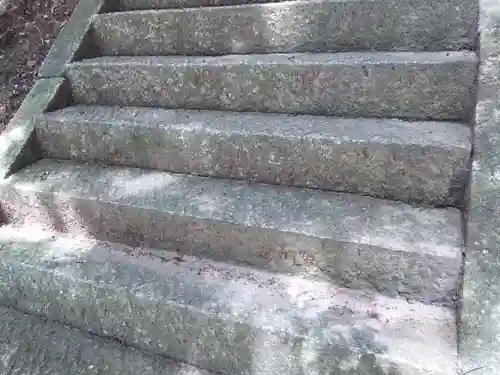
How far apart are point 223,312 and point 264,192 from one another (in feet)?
1.71

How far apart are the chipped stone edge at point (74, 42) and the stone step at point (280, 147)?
33 cm

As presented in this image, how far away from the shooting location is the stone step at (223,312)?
133 centimetres

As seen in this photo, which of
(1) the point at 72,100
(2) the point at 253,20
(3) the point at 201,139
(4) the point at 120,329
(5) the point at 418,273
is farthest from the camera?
(1) the point at 72,100

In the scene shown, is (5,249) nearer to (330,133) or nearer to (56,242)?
(56,242)

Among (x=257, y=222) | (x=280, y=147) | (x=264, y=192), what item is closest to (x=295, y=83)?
(x=280, y=147)

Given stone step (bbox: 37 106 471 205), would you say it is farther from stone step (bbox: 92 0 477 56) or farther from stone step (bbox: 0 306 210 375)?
stone step (bbox: 0 306 210 375)

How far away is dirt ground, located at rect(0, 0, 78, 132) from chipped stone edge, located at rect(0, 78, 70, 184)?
1.34ft

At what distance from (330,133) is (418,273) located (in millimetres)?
608

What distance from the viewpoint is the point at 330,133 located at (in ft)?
5.66

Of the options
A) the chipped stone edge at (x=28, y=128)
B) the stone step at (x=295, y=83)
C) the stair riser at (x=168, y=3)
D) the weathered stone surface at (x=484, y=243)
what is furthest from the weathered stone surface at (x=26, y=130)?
the weathered stone surface at (x=484, y=243)

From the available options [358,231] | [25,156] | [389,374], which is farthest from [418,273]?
[25,156]

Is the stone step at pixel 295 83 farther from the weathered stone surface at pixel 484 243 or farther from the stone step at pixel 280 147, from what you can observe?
the weathered stone surface at pixel 484 243

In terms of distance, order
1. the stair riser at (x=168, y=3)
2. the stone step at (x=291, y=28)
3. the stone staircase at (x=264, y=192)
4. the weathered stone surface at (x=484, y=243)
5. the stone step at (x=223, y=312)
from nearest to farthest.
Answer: the weathered stone surface at (x=484, y=243), the stone step at (x=223, y=312), the stone staircase at (x=264, y=192), the stone step at (x=291, y=28), the stair riser at (x=168, y=3)

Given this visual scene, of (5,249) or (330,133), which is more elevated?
(330,133)
